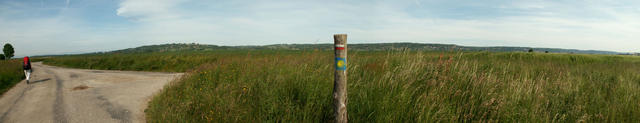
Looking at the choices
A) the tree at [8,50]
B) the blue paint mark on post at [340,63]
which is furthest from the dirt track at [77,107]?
the tree at [8,50]

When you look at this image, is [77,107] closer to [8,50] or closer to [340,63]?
[340,63]

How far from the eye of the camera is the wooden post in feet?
9.92

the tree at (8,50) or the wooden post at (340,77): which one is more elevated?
the tree at (8,50)

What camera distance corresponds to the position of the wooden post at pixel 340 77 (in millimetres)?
3023

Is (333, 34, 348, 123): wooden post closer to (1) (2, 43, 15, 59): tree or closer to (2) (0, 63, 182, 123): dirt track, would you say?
(2) (0, 63, 182, 123): dirt track

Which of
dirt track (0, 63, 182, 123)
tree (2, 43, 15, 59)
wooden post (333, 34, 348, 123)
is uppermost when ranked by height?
tree (2, 43, 15, 59)

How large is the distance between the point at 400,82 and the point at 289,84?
196 centimetres

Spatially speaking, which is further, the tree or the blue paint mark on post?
the tree

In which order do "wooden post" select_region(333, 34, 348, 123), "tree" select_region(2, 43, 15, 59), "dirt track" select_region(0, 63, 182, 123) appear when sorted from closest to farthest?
"wooden post" select_region(333, 34, 348, 123)
"dirt track" select_region(0, 63, 182, 123)
"tree" select_region(2, 43, 15, 59)

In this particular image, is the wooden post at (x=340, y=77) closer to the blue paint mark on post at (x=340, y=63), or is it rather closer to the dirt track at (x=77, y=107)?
the blue paint mark on post at (x=340, y=63)

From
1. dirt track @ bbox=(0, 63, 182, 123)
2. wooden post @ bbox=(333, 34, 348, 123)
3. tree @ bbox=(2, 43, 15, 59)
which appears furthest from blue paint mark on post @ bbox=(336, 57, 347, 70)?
tree @ bbox=(2, 43, 15, 59)

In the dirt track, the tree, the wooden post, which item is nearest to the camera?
the wooden post

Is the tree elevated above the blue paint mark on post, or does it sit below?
above

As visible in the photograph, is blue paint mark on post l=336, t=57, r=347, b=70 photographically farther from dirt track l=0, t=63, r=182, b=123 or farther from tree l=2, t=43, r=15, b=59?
tree l=2, t=43, r=15, b=59
